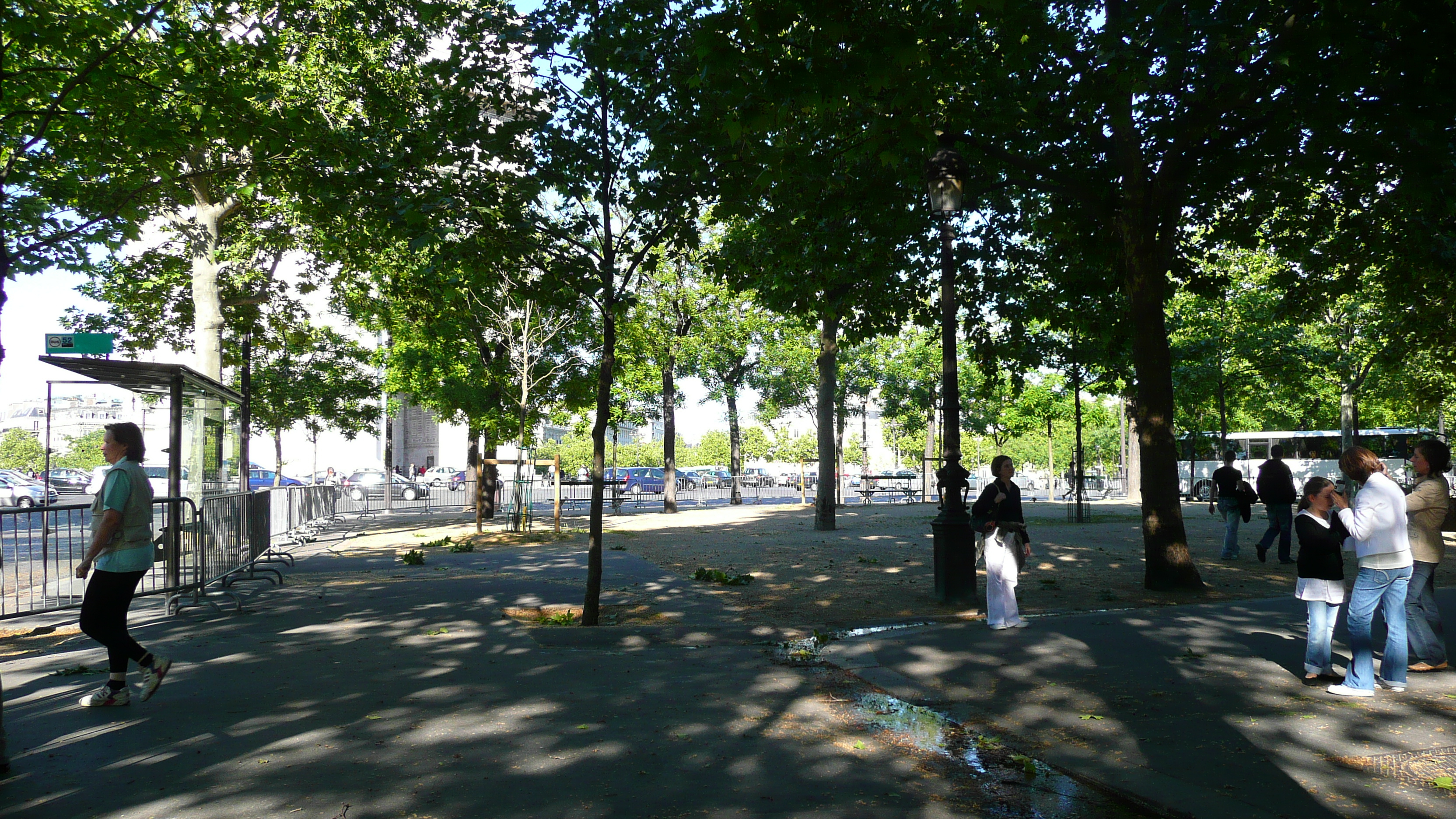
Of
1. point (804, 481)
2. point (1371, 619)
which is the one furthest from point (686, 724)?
point (804, 481)

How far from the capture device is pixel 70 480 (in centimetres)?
5250

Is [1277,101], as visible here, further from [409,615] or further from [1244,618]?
[409,615]

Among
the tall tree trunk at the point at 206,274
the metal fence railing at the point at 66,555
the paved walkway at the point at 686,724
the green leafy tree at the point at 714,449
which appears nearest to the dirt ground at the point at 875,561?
the paved walkway at the point at 686,724

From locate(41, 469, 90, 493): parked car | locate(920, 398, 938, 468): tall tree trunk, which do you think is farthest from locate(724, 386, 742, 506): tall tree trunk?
locate(41, 469, 90, 493): parked car

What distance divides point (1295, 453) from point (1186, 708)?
44653 millimetres

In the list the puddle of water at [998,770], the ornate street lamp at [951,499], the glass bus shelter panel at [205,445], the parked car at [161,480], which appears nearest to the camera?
the puddle of water at [998,770]

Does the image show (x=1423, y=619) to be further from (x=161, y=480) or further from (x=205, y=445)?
(x=161, y=480)

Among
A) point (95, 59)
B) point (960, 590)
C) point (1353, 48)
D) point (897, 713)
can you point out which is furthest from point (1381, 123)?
point (95, 59)

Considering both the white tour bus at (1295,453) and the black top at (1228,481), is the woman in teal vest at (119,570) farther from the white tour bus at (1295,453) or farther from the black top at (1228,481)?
the white tour bus at (1295,453)

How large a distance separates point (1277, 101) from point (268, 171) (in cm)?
1094

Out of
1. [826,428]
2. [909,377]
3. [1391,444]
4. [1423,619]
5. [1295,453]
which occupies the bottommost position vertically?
[1423,619]

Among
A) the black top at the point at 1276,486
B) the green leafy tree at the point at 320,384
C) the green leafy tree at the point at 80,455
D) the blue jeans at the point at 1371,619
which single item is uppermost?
the green leafy tree at the point at 320,384

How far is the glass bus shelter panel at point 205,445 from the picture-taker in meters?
11.8

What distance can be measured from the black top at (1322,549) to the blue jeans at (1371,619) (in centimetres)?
15
